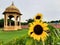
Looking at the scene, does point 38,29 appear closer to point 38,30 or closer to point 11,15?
point 38,30

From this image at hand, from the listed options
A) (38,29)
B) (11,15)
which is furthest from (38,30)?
(11,15)

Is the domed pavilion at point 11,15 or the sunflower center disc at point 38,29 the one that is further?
the domed pavilion at point 11,15

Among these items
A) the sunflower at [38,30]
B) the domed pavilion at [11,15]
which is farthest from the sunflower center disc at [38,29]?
the domed pavilion at [11,15]

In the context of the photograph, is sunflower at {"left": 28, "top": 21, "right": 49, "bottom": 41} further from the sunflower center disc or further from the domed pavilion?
the domed pavilion

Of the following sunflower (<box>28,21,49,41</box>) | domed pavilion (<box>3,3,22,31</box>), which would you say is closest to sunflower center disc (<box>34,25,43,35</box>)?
sunflower (<box>28,21,49,41</box>)

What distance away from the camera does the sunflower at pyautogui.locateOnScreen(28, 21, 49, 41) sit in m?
1.49

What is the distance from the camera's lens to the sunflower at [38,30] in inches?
58.5

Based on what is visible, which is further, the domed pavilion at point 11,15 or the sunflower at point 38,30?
the domed pavilion at point 11,15

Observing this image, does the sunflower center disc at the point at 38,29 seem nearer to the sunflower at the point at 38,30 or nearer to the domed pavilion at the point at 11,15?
the sunflower at the point at 38,30

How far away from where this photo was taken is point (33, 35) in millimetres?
1505

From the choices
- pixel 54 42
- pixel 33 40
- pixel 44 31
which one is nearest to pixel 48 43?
pixel 54 42

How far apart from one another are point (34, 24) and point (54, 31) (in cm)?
31

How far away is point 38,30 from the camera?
5.01 ft

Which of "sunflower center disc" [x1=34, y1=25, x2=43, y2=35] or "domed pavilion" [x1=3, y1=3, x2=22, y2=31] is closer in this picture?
"sunflower center disc" [x1=34, y1=25, x2=43, y2=35]
